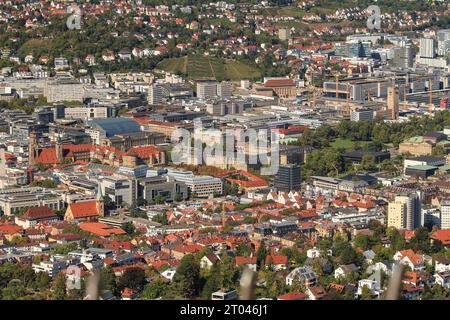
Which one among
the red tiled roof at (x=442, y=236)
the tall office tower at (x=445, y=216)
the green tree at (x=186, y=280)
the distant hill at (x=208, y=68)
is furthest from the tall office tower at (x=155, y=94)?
the green tree at (x=186, y=280)

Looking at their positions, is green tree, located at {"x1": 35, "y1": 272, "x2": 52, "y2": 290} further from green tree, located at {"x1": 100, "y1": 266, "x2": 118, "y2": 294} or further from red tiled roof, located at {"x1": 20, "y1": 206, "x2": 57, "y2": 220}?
red tiled roof, located at {"x1": 20, "y1": 206, "x2": 57, "y2": 220}

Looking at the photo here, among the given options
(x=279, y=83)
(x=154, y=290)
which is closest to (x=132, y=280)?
(x=154, y=290)

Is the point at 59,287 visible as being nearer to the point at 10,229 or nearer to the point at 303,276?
the point at 303,276

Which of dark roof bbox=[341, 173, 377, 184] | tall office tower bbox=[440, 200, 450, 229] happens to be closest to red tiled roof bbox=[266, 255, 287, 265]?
tall office tower bbox=[440, 200, 450, 229]

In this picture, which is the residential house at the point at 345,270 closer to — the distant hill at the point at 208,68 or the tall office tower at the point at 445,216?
the tall office tower at the point at 445,216
